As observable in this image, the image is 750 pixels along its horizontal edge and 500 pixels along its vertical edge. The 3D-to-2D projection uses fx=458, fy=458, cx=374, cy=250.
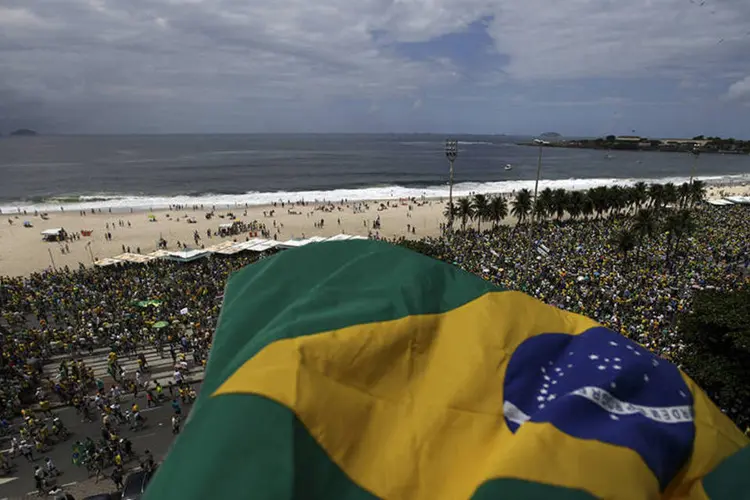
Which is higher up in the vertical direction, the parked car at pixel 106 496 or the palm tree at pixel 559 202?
the palm tree at pixel 559 202

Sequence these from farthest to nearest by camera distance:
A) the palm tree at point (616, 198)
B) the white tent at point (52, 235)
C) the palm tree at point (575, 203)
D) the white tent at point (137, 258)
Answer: the palm tree at point (616, 198) < the palm tree at point (575, 203) < the white tent at point (52, 235) < the white tent at point (137, 258)

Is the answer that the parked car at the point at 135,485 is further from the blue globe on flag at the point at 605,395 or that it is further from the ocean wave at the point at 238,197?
the ocean wave at the point at 238,197

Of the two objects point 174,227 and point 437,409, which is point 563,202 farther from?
point 437,409

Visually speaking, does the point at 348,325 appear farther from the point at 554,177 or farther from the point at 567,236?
the point at 554,177

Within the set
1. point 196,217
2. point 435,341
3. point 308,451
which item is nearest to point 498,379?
point 435,341

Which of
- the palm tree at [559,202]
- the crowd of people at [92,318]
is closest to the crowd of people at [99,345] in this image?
the crowd of people at [92,318]

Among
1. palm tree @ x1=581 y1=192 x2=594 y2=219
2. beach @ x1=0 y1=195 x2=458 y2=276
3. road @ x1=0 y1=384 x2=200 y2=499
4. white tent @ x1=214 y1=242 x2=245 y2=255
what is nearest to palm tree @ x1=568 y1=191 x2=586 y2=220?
palm tree @ x1=581 y1=192 x2=594 y2=219

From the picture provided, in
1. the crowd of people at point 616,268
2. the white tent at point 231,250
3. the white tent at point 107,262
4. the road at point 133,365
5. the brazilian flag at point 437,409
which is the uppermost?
the brazilian flag at point 437,409
